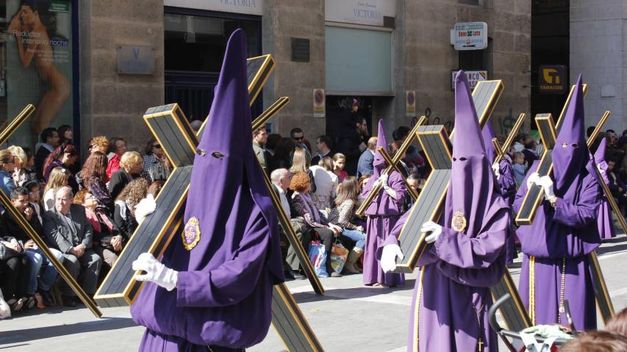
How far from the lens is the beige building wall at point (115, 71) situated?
15.2m

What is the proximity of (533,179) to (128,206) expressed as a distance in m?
5.22

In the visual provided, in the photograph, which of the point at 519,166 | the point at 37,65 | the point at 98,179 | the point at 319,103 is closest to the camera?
the point at 98,179

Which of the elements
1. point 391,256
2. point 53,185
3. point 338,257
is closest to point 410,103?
point 338,257

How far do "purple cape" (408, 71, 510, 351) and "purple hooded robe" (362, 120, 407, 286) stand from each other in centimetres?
665

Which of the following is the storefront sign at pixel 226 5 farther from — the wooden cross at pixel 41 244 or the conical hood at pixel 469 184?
the conical hood at pixel 469 184

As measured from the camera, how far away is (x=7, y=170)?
11.7 metres

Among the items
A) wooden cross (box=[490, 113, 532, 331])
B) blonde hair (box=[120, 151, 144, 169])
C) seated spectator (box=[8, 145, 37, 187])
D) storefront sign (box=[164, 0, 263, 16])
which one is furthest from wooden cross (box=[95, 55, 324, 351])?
storefront sign (box=[164, 0, 263, 16])

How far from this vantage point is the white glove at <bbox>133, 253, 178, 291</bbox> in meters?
4.77

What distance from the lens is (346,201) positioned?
14.5m

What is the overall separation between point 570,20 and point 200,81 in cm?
1454

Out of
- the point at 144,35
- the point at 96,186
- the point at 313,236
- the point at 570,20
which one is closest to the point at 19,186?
the point at 96,186

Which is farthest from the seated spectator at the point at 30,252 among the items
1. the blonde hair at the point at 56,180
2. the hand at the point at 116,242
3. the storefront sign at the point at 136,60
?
the storefront sign at the point at 136,60

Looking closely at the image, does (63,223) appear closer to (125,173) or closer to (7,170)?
(7,170)

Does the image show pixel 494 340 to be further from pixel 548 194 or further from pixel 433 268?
pixel 548 194
